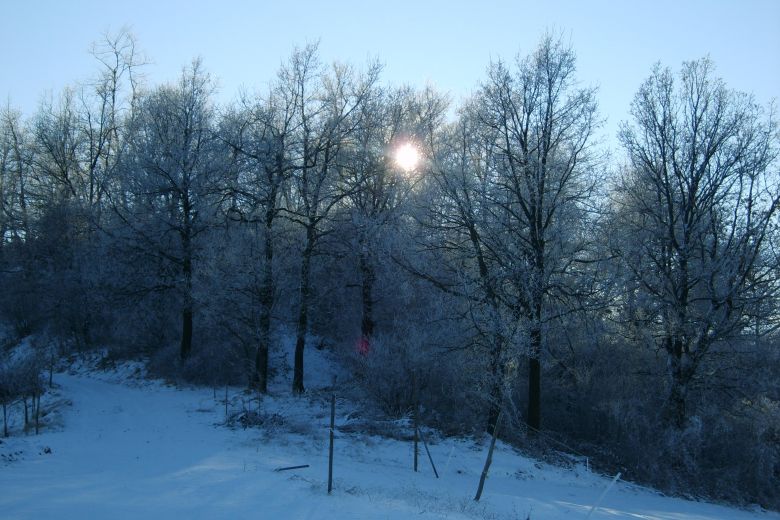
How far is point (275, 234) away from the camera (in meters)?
21.4

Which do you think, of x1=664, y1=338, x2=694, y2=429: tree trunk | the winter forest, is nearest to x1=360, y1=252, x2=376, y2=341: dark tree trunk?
the winter forest

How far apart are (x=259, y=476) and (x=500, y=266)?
31.5 feet

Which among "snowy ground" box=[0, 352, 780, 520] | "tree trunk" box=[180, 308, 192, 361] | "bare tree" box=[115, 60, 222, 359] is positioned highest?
"bare tree" box=[115, 60, 222, 359]

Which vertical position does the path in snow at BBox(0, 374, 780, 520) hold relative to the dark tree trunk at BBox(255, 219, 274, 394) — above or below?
below

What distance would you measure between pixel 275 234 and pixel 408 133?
7.52 m

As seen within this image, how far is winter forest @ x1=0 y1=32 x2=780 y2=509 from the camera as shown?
55.3 ft

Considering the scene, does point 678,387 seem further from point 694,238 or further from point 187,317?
point 187,317

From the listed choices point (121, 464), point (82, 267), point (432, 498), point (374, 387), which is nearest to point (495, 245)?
point (374, 387)

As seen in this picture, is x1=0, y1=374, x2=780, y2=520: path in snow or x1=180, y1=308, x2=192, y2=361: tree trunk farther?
x1=180, y1=308, x2=192, y2=361: tree trunk

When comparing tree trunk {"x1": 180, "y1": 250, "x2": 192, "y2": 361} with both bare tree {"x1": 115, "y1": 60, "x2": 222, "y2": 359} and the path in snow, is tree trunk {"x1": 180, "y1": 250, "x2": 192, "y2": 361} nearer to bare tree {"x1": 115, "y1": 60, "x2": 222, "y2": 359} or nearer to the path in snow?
bare tree {"x1": 115, "y1": 60, "x2": 222, "y2": 359}

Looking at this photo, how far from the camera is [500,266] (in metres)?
17.6

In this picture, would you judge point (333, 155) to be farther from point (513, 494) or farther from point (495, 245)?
point (513, 494)

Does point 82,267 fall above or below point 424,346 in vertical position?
above

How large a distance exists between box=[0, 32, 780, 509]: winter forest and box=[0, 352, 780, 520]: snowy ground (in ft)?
6.43
